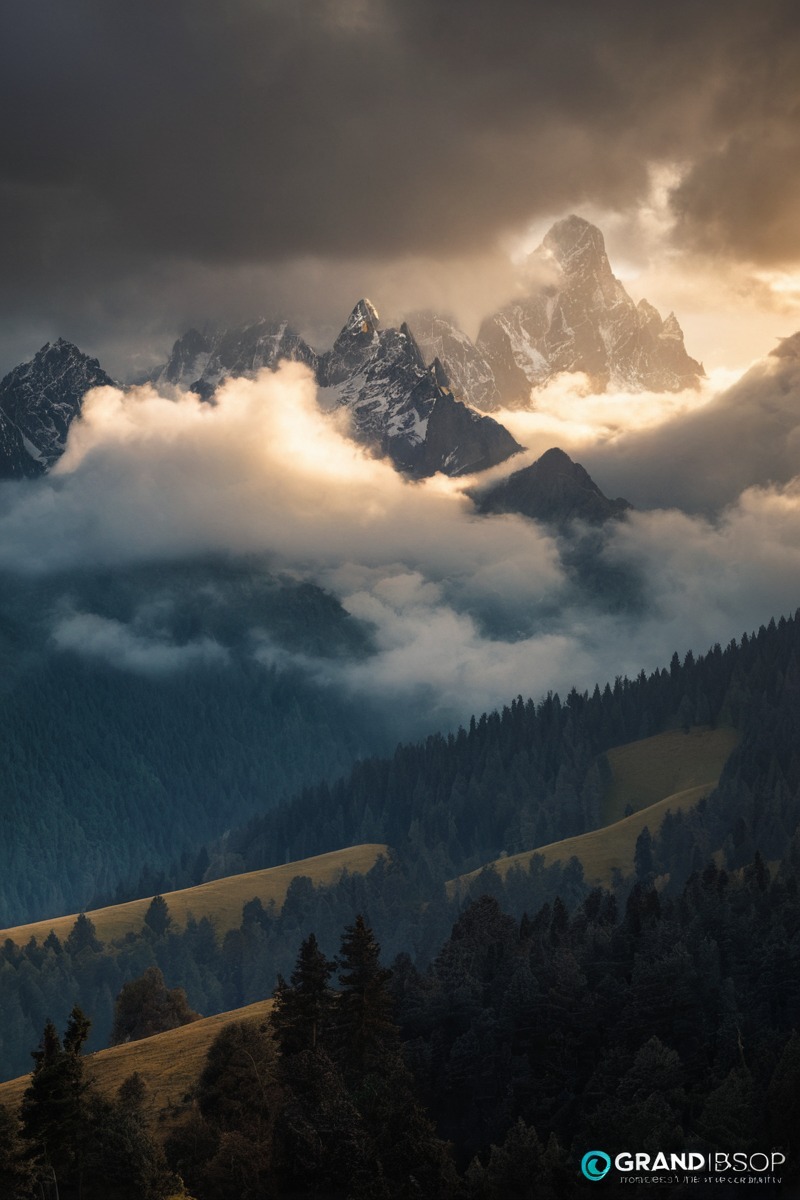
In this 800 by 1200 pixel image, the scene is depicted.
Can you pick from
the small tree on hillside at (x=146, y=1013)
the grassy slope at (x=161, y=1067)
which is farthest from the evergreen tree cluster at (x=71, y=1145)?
the small tree on hillside at (x=146, y=1013)

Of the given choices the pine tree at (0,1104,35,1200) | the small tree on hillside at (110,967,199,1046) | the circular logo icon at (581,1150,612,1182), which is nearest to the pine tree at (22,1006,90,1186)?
the pine tree at (0,1104,35,1200)

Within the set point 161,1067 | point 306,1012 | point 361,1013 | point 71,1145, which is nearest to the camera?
point 71,1145

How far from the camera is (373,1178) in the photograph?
10088cm

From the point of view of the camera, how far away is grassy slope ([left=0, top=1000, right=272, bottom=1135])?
133m

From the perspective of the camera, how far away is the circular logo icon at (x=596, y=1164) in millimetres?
103100

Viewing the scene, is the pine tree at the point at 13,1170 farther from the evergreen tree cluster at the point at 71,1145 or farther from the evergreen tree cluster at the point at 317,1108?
the evergreen tree cluster at the point at 317,1108

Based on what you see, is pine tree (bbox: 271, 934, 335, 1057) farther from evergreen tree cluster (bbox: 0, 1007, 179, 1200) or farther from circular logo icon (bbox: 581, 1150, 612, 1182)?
circular logo icon (bbox: 581, 1150, 612, 1182)

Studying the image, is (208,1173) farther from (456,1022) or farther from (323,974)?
(456,1022)

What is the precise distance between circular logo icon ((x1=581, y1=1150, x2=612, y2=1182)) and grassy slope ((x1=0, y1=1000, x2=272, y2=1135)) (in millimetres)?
34831

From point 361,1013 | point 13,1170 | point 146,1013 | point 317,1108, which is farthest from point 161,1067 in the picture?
point 13,1170

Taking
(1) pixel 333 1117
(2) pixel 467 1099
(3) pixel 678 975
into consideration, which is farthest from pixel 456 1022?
(1) pixel 333 1117

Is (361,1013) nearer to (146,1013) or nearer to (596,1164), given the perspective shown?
(596,1164)

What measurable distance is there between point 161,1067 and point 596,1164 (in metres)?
54.9

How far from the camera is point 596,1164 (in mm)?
105312
